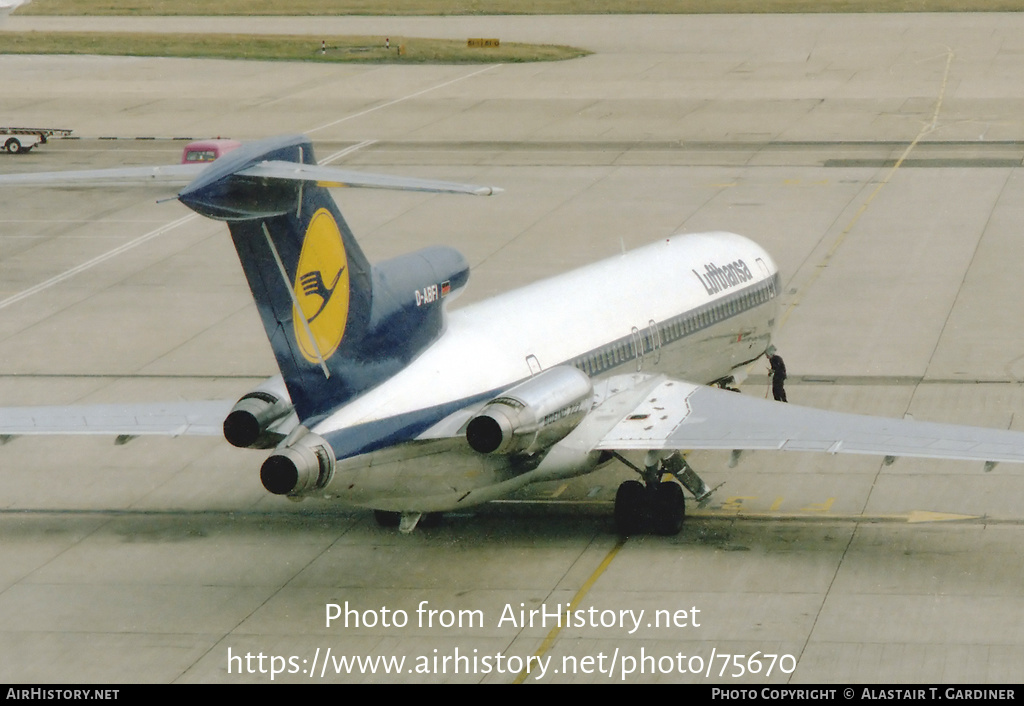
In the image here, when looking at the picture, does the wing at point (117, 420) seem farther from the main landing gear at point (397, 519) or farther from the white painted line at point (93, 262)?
the white painted line at point (93, 262)

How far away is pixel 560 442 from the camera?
21.2 meters

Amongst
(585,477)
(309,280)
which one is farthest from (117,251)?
(309,280)

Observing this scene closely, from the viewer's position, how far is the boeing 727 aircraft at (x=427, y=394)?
18.4m

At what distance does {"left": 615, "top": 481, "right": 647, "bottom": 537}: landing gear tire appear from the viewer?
21.8 meters

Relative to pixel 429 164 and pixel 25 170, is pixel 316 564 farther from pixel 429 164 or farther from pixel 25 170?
pixel 25 170

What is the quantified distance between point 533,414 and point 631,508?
8.55 feet

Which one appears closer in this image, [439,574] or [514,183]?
[439,574]

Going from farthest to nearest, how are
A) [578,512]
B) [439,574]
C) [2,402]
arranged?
1. [2,402]
2. [578,512]
3. [439,574]

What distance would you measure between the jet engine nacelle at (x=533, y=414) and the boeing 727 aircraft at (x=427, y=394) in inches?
1.1

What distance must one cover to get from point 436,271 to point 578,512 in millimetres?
4289

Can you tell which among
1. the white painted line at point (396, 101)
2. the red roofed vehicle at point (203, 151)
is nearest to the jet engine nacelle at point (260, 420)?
the red roofed vehicle at point (203, 151)

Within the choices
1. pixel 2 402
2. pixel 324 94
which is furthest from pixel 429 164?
pixel 2 402

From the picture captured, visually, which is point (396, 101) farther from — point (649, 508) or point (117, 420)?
point (649, 508)

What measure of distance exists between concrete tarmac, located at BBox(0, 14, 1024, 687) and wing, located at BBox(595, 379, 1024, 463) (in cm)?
149
